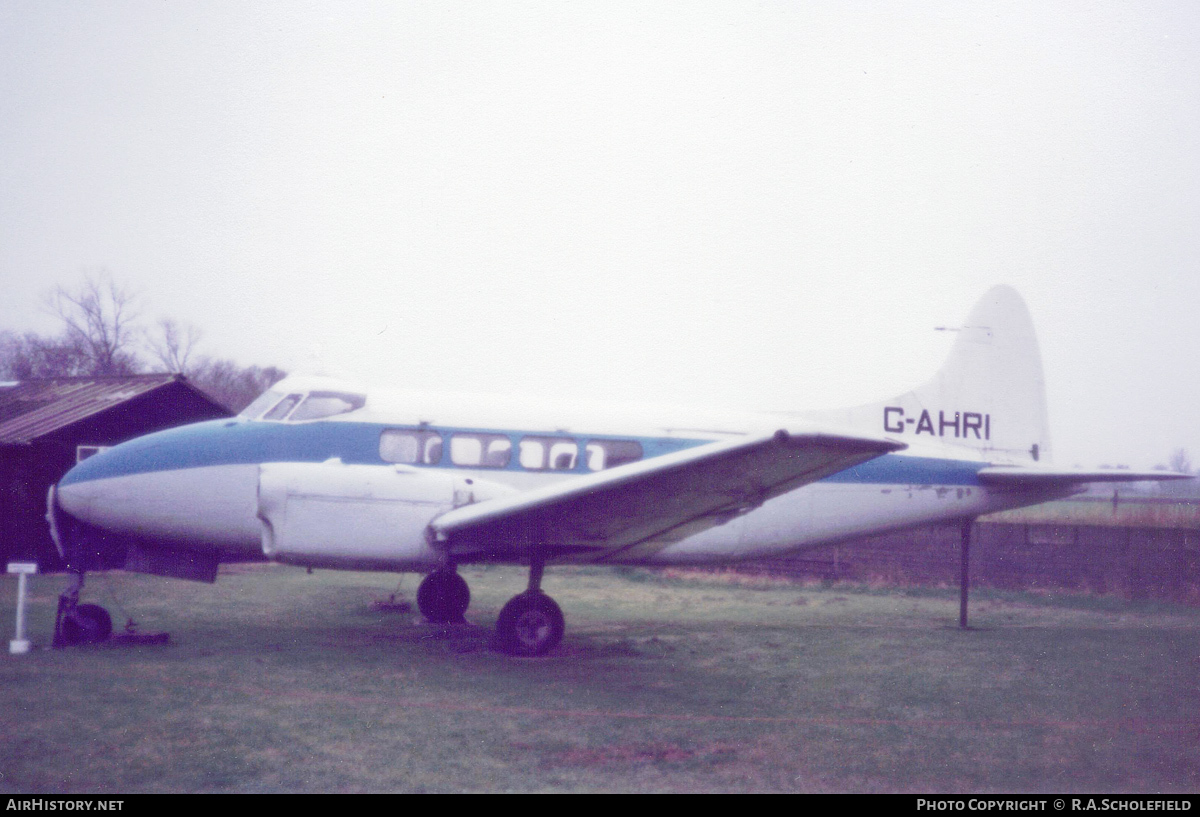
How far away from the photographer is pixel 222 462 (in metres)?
8.25

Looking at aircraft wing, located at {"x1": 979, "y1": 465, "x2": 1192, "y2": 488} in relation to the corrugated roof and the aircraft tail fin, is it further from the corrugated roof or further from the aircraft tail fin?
the corrugated roof

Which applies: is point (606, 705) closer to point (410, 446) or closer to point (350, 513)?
point (350, 513)

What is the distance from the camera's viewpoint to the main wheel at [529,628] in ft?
27.0

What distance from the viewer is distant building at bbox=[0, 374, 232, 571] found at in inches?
546

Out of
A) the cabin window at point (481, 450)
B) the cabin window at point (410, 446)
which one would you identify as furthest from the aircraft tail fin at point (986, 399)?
the cabin window at point (410, 446)

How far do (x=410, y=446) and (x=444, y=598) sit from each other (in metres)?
2.33

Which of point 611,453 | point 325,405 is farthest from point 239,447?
point 611,453

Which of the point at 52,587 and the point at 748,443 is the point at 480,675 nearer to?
the point at 748,443

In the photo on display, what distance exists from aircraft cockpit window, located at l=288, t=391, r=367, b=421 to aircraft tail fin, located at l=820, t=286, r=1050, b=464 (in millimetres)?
5584

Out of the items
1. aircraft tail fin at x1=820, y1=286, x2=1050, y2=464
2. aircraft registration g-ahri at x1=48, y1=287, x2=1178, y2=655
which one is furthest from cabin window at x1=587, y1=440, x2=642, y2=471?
aircraft tail fin at x1=820, y1=286, x2=1050, y2=464

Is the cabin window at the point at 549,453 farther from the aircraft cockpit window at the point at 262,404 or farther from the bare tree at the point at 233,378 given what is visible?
the bare tree at the point at 233,378

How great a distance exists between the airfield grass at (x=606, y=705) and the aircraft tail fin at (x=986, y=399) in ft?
7.53

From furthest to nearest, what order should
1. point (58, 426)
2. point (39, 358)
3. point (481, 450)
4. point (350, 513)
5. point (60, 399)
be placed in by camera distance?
point (39, 358), point (60, 399), point (58, 426), point (481, 450), point (350, 513)

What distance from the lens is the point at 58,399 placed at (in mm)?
15648
